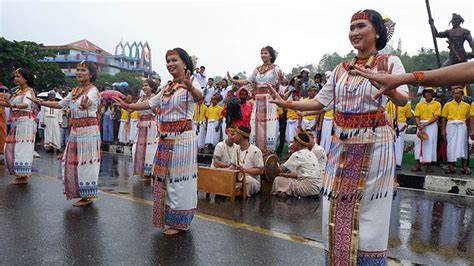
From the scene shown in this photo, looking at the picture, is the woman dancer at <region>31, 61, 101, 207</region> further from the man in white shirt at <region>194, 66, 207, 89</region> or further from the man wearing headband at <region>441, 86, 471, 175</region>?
the man in white shirt at <region>194, 66, 207, 89</region>

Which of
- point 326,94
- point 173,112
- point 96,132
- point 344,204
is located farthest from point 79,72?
point 344,204

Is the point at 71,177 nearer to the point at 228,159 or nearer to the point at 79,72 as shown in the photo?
the point at 79,72

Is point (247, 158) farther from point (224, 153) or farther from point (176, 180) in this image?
point (176, 180)

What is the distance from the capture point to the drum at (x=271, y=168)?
7827mm

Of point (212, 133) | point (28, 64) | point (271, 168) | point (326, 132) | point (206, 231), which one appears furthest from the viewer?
point (28, 64)

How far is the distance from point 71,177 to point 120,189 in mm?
1570

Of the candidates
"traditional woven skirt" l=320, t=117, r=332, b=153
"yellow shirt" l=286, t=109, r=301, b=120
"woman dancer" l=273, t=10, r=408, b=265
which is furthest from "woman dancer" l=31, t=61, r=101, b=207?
"yellow shirt" l=286, t=109, r=301, b=120

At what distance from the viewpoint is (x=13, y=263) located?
13.1 feet

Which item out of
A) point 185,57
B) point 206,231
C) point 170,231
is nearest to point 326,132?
point 206,231

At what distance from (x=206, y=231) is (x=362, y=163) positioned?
2522 mm

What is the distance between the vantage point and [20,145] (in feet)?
27.0

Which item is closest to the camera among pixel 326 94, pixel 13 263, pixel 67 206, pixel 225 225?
pixel 326 94

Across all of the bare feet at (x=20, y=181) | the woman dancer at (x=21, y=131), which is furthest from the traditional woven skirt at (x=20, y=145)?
the bare feet at (x=20, y=181)

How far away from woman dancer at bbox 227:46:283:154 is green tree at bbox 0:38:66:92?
20.7m
